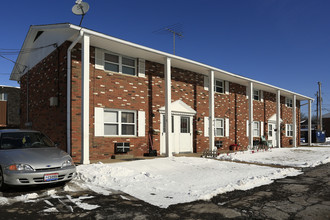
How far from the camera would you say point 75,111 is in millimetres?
10070

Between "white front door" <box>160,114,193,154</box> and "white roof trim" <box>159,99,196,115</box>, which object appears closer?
"white front door" <box>160,114,193,154</box>

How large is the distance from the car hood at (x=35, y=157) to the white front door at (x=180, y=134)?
696cm

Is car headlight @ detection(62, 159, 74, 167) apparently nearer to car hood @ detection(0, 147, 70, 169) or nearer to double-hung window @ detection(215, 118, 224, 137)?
car hood @ detection(0, 147, 70, 169)

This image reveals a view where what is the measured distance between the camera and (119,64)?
11977mm

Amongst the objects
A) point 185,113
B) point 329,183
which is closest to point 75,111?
point 185,113

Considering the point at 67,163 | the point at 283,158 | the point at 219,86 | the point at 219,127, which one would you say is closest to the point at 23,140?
the point at 67,163

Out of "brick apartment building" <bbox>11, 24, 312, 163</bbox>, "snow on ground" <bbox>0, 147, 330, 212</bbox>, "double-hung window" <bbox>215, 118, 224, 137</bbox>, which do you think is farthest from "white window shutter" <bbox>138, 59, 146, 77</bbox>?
"double-hung window" <bbox>215, 118, 224, 137</bbox>

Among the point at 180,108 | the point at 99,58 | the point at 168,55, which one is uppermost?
the point at 168,55

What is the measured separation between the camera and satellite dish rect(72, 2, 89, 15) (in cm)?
937

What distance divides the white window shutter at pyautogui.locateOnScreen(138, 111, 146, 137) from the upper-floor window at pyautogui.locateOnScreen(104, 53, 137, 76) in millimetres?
1986

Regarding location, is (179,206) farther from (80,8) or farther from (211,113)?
(211,113)

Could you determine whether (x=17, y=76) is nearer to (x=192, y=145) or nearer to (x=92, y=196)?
(x=192, y=145)

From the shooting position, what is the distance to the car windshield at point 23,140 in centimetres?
666

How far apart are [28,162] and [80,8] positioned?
613cm
